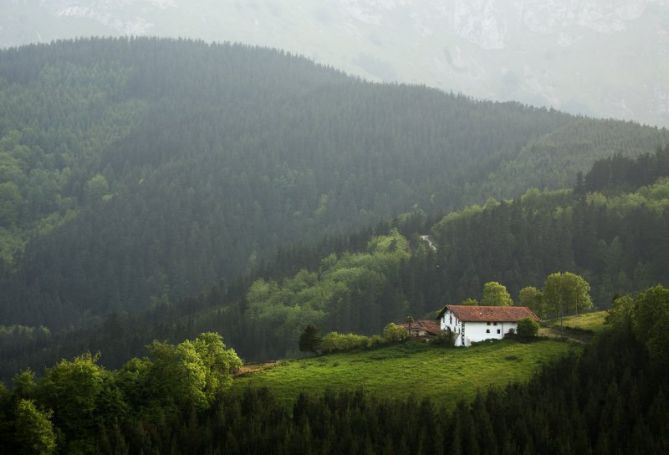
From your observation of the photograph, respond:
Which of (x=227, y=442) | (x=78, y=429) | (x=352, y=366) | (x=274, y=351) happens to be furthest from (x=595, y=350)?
(x=274, y=351)

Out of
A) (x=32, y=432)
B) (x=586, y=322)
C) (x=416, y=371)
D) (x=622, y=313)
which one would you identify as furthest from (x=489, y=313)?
(x=32, y=432)

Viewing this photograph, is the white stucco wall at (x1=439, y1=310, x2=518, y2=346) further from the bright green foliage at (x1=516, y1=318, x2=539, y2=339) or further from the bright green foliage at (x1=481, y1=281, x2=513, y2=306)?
the bright green foliage at (x1=481, y1=281, x2=513, y2=306)

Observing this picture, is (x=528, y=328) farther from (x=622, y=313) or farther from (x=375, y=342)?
(x=375, y=342)

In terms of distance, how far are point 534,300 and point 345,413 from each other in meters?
59.2

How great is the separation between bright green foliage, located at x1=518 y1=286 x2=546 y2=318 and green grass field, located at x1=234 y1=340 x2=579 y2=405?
62.8ft

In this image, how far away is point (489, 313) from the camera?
431 feet

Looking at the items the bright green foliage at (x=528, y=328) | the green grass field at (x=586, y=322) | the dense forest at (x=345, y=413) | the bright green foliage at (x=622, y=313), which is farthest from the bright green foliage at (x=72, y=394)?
the green grass field at (x=586, y=322)

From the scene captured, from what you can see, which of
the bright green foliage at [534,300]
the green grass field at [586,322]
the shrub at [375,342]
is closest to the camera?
the green grass field at [586,322]

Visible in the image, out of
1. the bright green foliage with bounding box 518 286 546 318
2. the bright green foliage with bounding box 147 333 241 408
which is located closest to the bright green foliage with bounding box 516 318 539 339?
the bright green foliage with bounding box 518 286 546 318

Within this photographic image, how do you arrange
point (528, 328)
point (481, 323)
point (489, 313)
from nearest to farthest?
point (528, 328) < point (481, 323) < point (489, 313)

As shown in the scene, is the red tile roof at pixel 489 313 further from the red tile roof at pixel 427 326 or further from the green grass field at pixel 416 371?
the red tile roof at pixel 427 326

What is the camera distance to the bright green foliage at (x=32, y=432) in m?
90.5

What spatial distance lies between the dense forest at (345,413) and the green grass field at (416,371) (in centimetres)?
435

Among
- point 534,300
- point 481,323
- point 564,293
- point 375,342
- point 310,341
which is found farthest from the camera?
point 534,300
